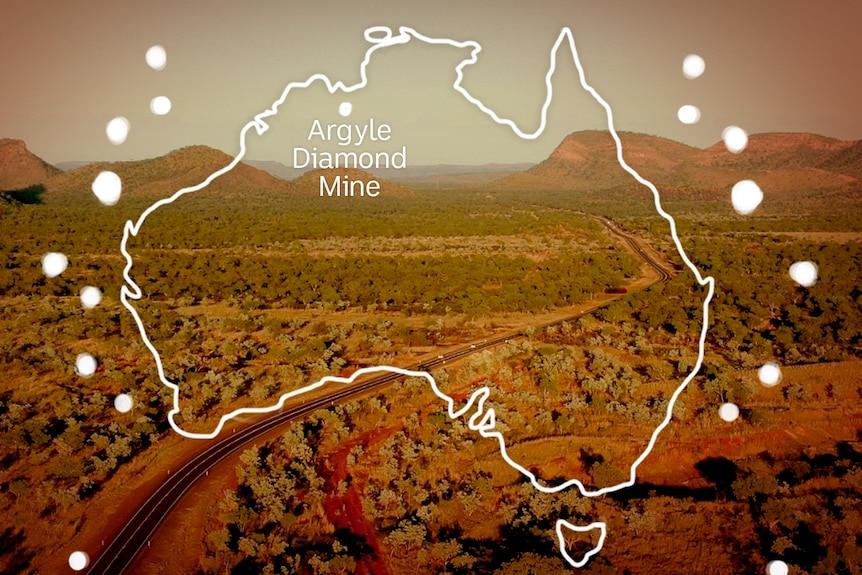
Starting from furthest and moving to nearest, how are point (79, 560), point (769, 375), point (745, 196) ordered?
point (745, 196), point (769, 375), point (79, 560)

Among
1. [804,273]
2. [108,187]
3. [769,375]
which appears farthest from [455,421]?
[108,187]

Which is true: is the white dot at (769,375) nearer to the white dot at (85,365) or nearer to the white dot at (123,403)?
the white dot at (123,403)

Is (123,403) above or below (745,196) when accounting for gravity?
below

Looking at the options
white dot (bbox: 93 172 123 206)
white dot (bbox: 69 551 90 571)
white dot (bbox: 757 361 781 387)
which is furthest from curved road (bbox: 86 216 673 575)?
white dot (bbox: 93 172 123 206)

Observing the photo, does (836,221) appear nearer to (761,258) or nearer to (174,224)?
(761,258)

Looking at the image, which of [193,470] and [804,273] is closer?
[193,470]

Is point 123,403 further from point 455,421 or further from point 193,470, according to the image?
point 455,421

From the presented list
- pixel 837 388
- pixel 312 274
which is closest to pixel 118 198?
pixel 312 274
